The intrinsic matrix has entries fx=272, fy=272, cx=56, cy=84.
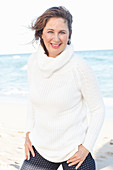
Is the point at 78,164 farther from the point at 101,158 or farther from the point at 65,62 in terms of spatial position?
the point at 101,158

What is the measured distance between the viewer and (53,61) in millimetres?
2039

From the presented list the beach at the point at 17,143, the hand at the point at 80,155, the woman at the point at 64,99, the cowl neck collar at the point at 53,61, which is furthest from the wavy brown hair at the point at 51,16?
the beach at the point at 17,143

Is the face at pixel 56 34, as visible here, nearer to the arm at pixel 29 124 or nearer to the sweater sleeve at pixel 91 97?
the sweater sleeve at pixel 91 97

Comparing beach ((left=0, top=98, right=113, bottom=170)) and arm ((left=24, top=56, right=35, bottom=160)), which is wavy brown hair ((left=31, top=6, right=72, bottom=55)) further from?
beach ((left=0, top=98, right=113, bottom=170))

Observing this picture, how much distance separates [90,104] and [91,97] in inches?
2.6

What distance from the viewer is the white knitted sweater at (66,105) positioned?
77.8 inches

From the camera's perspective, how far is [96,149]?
3.95 m

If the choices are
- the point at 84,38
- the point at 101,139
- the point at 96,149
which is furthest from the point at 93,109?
the point at 84,38

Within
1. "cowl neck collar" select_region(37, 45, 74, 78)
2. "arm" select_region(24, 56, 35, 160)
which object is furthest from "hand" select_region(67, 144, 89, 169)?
"cowl neck collar" select_region(37, 45, 74, 78)

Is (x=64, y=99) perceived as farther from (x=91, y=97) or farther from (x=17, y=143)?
(x=17, y=143)

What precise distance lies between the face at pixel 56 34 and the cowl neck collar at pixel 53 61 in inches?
2.3

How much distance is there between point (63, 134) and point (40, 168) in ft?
1.28

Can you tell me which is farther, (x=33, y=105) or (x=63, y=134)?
(x=33, y=105)

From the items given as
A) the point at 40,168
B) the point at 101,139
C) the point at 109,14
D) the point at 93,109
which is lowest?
the point at 109,14
